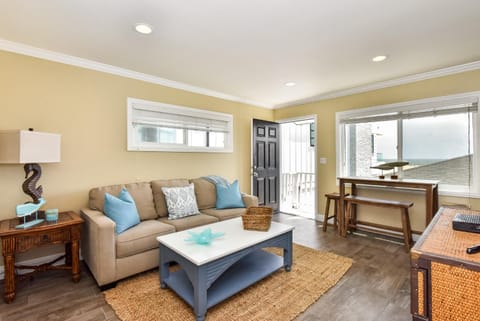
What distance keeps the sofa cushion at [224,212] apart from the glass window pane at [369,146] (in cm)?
220

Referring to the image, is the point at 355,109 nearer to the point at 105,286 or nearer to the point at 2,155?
the point at 105,286

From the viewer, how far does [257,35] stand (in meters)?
2.26

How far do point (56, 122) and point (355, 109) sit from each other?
4.24 metres

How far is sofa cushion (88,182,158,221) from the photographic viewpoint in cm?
275

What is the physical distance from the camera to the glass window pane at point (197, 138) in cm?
393

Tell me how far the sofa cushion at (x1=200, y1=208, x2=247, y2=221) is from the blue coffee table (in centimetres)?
54

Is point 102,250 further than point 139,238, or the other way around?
point 139,238

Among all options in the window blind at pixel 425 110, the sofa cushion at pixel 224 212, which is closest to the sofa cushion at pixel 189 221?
the sofa cushion at pixel 224 212

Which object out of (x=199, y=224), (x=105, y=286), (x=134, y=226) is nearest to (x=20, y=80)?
(x=134, y=226)

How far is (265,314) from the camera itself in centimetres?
184

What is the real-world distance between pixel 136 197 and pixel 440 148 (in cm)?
411

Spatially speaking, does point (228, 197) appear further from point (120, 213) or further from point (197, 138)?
point (120, 213)

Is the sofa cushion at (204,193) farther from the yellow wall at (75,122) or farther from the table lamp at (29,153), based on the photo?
the table lamp at (29,153)

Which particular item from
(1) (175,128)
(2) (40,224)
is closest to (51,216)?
(2) (40,224)
